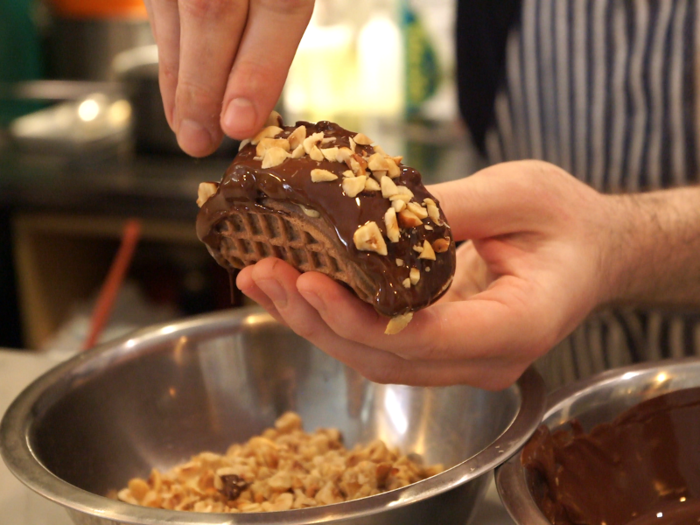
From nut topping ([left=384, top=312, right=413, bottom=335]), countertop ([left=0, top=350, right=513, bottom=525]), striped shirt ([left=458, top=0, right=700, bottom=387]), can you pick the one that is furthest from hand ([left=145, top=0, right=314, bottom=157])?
striped shirt ([left=458, top=0, right=700, bottom=387])

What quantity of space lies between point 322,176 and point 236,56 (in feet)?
0.57

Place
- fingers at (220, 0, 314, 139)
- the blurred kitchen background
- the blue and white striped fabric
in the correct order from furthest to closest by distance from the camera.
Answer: the blurred kitchen background → the blue and white striped fabric → fingers at (220, 0, 314, 139)

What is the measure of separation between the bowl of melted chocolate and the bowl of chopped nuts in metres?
0.05

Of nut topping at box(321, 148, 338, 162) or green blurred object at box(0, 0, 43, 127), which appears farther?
green blurred object at box(0, 0, 43, 127)

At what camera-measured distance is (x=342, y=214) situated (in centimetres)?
60

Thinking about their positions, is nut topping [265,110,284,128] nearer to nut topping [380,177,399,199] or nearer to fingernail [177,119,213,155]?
fingernail [177,119,213,155]

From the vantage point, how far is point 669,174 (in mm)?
1190

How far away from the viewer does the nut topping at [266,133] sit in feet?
2.30

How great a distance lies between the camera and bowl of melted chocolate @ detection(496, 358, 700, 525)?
719 millimetres

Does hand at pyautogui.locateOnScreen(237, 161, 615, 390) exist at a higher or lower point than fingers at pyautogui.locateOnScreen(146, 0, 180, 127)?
lower

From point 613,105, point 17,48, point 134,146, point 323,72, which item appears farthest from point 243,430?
point 17,48

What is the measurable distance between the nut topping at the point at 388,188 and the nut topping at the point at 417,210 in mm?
16

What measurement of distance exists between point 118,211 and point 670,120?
134cm

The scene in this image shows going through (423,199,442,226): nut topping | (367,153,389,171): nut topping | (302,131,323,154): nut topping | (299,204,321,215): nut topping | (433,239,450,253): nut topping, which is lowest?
(433,239,450,253): nut topping
